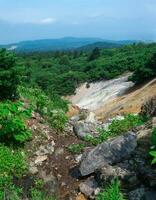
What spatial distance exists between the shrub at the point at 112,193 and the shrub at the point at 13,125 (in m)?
3.04

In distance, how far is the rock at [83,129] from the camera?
1462 cm

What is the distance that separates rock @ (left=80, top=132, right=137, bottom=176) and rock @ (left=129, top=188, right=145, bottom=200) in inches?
47.5

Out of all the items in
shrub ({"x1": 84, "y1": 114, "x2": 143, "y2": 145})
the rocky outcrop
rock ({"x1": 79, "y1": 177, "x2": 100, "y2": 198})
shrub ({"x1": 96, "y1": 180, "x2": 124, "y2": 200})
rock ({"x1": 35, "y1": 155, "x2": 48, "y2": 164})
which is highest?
the rocky outcrop

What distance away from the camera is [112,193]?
36.3 feet

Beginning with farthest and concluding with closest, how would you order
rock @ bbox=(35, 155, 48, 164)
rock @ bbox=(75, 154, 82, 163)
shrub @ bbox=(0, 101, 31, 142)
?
rock @ bbox=(75, 154, 82, 163)
rock @ bbox=(35, 155, 48, 164)
shrub @ bbox=(0, 101, 31, 142)

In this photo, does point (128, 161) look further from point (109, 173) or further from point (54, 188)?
point (54, 188)

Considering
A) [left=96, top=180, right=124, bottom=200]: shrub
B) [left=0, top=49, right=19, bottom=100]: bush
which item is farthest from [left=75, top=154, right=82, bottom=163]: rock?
[left=0, top=49, right=19, bottom=100]: bush

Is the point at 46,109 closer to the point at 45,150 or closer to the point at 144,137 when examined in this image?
the point at 45,150

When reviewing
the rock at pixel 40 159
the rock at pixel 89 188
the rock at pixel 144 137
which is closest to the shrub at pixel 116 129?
the rock at pixel 40 159

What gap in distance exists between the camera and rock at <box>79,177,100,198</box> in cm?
1175

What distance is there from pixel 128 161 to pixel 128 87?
41.5 metres

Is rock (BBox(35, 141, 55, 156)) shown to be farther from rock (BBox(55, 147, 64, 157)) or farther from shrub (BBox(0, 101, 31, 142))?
shrub (BBox(0, 101, 31, 142))

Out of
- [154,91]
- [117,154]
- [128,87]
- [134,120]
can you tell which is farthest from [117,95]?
[117,154]

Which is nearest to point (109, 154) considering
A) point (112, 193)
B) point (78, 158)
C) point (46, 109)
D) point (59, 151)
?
point (78, 158)
